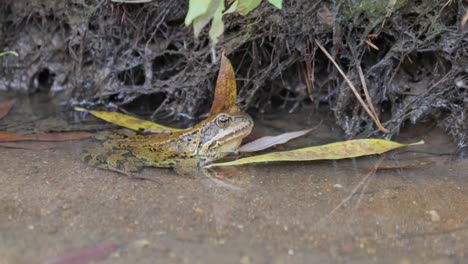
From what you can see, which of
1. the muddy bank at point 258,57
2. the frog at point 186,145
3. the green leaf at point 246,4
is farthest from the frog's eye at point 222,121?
the green leaf at point 246,4

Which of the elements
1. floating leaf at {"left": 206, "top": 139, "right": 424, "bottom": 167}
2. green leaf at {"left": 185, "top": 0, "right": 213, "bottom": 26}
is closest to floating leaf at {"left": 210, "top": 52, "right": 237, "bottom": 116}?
floating leaf at {"left": 206, "top": 139, "right": 424, "bottom": 167}

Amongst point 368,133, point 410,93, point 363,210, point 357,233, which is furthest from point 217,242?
point 410,93

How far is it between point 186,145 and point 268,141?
60 cm

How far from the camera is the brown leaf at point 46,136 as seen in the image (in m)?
3.95

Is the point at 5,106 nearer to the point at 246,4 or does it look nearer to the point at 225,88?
the point at 225,88

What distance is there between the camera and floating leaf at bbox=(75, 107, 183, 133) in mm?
4355

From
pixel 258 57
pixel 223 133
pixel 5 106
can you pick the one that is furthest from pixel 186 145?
pixel 5 106

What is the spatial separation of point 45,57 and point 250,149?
2264 millimetres

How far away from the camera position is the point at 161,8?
4.29 meters

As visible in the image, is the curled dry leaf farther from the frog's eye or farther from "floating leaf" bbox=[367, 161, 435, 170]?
"floating leaf" bbox=[367, 161, 435, 170]

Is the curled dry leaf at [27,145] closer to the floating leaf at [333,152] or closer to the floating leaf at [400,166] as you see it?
the floating leaf at [333,152]

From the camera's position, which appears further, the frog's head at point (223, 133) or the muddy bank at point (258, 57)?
the frog's head at point (223, 133)

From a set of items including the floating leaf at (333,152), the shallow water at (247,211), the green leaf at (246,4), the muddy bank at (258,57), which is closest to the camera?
the shallow water at (247,211)

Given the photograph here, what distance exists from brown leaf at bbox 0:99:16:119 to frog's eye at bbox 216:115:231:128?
69.9 inches
